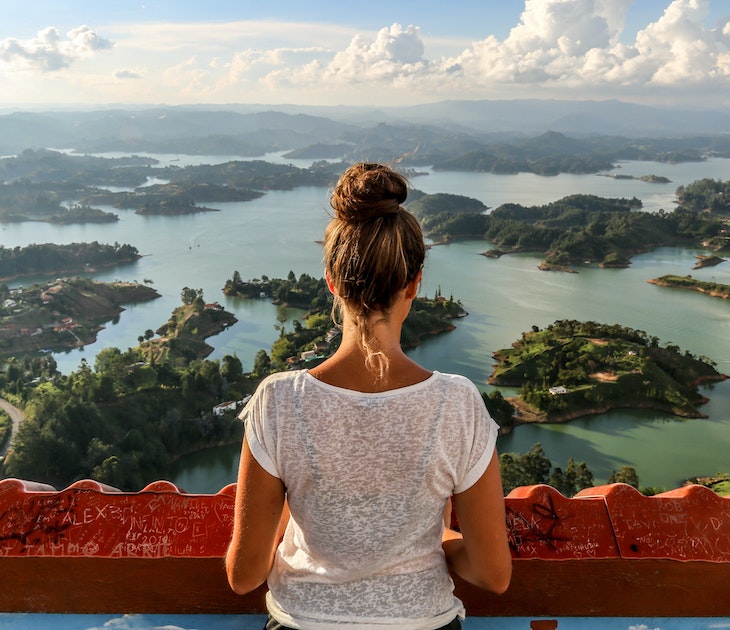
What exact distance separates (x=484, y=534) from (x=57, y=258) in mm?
20541

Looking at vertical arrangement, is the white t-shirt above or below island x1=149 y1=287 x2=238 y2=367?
above

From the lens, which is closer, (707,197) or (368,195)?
(368,195)

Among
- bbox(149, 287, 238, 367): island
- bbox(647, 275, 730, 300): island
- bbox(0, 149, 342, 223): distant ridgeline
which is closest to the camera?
bbox(149, 287, 238, 367): island

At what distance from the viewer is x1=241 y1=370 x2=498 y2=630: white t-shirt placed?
0.43 meters

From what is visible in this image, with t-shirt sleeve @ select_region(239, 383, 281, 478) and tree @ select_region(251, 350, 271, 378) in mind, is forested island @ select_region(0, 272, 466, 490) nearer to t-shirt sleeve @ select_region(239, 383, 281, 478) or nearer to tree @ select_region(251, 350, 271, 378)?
tree @ select_region(251, 350, 271, 378)

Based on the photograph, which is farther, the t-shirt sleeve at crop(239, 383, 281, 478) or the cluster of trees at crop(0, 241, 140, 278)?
the cluster of trees at crop(0, 241, 140, 278)

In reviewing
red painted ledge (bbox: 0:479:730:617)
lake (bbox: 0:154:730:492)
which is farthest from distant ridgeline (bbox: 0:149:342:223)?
red painted ledge (bbox: 0:479:730:617)

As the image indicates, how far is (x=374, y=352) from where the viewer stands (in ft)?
1.46

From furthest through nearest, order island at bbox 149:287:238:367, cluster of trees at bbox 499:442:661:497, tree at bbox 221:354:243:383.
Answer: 1. island at bbox 149:287:238:367
2. tree at bbox 221:354:243:383
3. cluster of trees at bbox 499:442:661:497

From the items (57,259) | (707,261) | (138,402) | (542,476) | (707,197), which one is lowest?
(57,259)

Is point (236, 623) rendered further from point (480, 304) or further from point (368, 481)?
point (480, 304)

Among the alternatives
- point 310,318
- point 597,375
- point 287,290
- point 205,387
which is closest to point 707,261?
point 597,375

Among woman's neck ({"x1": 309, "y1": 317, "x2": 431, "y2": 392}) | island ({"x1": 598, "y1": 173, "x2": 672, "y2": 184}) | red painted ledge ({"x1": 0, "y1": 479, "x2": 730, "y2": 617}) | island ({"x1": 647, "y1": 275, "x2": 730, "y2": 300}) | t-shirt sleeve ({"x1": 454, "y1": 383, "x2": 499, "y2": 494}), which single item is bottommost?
island ({"x1": 598, "y1": 173, "x2": 672, "y2": 184})

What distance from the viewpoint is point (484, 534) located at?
1.55 feet
